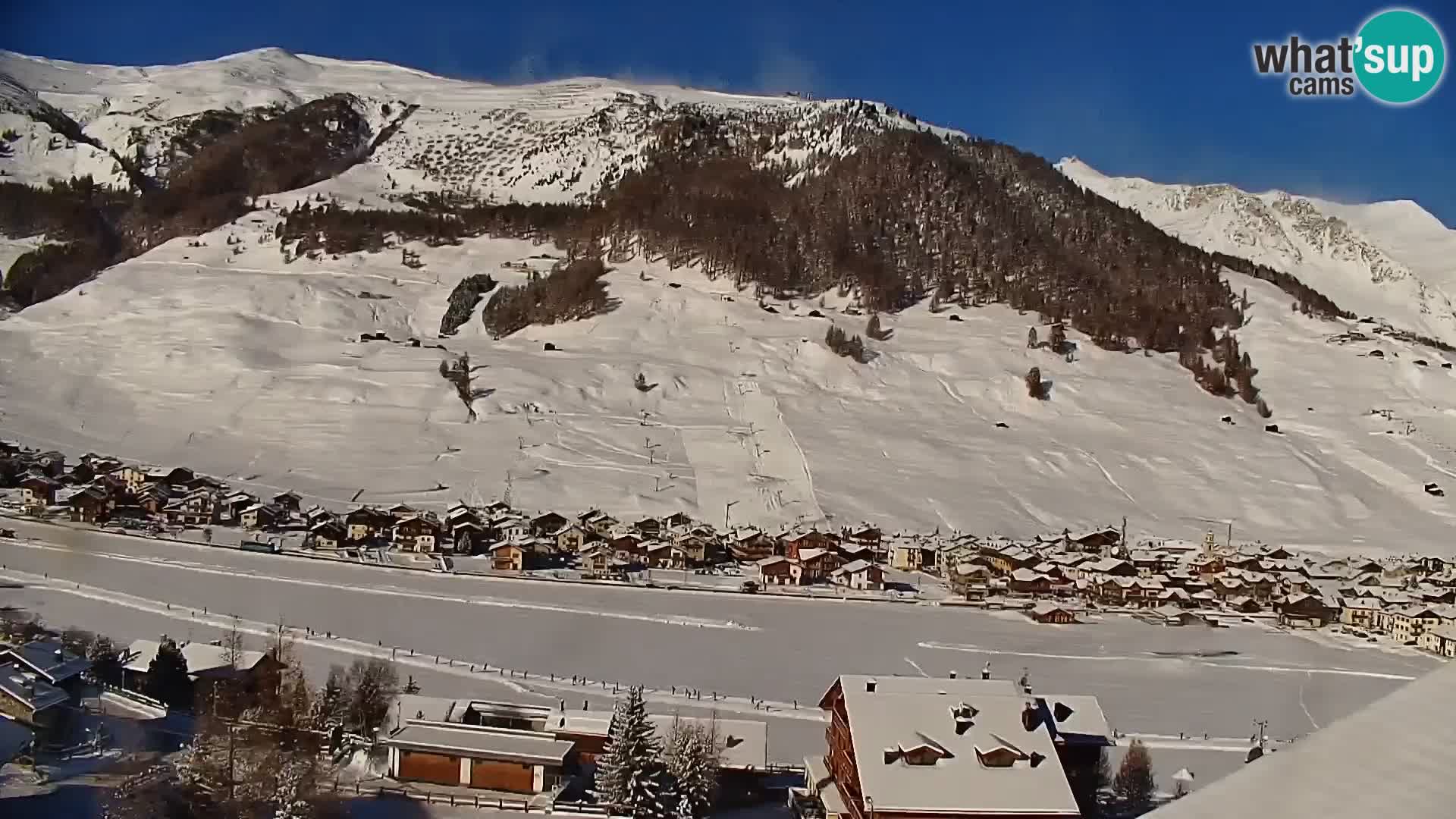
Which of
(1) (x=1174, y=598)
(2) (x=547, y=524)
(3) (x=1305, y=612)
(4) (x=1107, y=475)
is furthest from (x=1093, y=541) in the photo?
(2) (x=547, y=524)

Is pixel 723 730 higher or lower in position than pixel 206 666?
lower

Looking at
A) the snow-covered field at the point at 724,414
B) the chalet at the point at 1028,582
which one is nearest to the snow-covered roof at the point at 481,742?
the chalet at the point at 1028,582

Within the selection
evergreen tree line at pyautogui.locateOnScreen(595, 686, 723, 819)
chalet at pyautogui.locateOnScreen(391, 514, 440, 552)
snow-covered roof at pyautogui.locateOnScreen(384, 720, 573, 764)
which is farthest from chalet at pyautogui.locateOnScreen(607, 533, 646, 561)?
evergreen tree line at pyautogui.locateOnScreen(595, 686, 723, 819)

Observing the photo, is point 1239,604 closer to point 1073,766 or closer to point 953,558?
point 953,558

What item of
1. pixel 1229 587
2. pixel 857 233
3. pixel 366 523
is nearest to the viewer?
pixel 1229 587

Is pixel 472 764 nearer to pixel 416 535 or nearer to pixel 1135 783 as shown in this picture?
pixel 1135 783

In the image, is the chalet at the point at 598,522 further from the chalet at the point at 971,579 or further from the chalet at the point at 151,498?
the chalet at the point at 151,498

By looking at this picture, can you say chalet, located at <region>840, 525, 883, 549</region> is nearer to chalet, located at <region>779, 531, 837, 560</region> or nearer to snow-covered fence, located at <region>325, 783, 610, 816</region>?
chalet, located at <region>779, 531, 837, 560</region>

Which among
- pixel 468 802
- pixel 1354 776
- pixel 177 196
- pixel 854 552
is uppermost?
pixel 177 196
